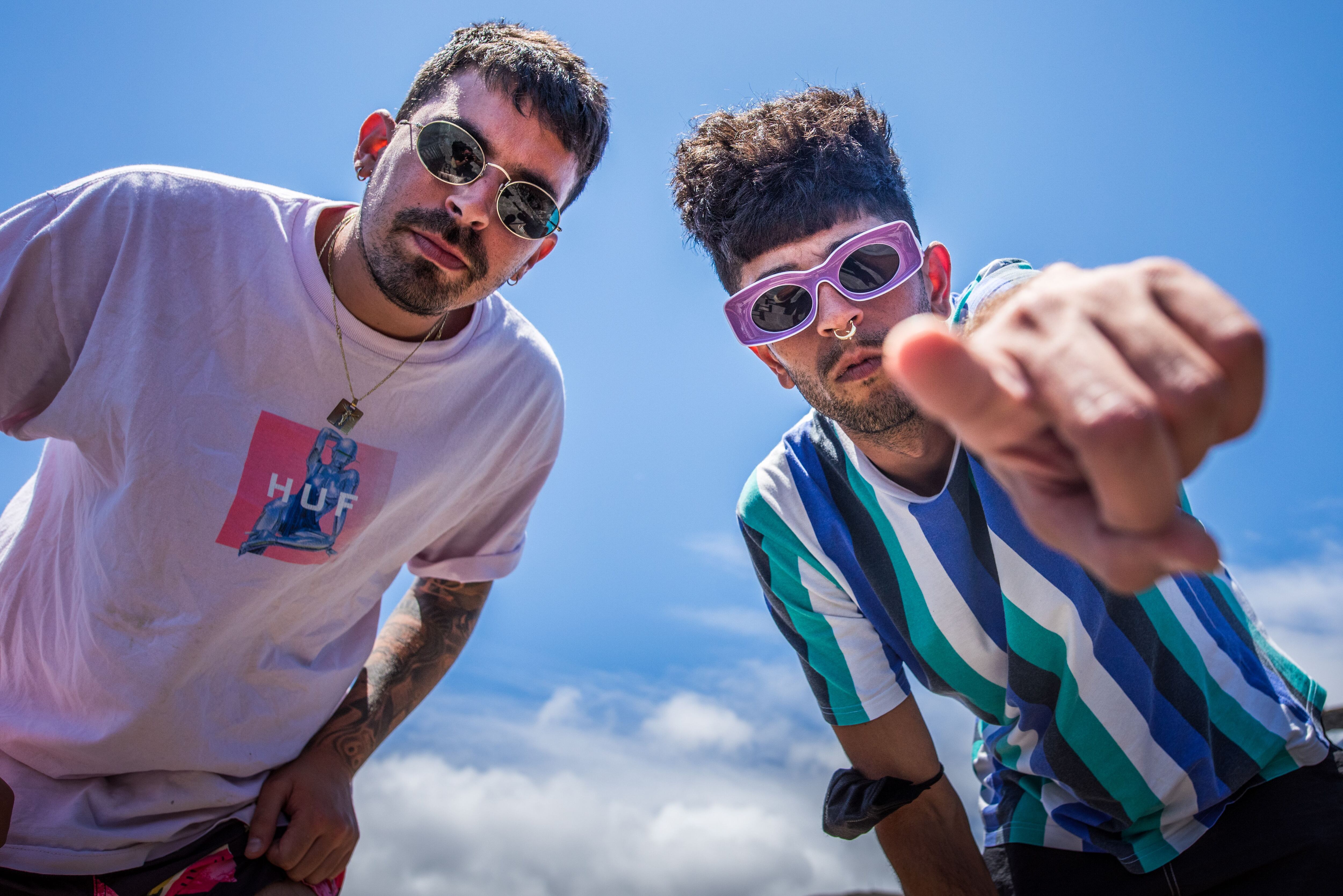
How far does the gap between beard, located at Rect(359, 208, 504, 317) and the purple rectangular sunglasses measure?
2.87ft

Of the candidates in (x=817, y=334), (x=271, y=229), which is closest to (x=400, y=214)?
(x=271, y=229)

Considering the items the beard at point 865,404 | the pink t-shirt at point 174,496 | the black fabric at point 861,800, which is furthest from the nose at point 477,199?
the black fabric at point 861,800

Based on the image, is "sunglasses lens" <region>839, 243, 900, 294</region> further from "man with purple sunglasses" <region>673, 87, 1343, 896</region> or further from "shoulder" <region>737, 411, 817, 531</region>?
"shoulder" <region>737, 411, 817, 531</region>

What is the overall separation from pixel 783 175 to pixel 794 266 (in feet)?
1.31

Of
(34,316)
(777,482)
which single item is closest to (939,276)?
(777,482)

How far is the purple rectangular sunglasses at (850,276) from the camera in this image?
2.43 m

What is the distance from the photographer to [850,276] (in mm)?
2434

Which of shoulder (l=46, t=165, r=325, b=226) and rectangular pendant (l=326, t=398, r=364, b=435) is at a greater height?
shoulder (l=46, t=165, r=325, b=226)

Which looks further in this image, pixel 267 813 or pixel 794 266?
pixel 794 266

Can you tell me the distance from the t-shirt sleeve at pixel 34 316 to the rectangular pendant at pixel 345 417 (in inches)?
26.0

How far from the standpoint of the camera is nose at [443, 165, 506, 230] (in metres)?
2.57

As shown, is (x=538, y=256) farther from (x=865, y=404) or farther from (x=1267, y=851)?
(x=1267, y=851)

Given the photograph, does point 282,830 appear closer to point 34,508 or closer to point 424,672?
point 424,672

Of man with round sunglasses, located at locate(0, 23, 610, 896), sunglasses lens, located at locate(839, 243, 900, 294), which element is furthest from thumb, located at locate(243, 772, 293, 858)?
sunglasses lens, located at locate(839, 243, 900, 294)
